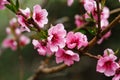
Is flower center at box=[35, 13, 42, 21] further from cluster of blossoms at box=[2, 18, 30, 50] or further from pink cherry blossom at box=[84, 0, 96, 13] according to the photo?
cluster of blossoms at box=[2, 18, 30, 50]

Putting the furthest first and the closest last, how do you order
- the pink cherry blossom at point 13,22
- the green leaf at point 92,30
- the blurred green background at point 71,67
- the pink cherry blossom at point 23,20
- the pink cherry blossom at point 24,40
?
the blurred green background at point 71,67, the pink cherry blossom at point 24,40, the pink cherry blossom at point 13,22, the green leaf at point 92,30, the pink cherry blossom at point 23,20

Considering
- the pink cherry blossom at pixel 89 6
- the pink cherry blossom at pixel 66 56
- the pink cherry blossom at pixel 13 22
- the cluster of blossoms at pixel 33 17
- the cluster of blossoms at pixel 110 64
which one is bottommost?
the cluster of blossoms at pixel 110 64

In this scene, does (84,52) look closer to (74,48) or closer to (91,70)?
(74,48)

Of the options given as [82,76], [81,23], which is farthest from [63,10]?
[81,23]

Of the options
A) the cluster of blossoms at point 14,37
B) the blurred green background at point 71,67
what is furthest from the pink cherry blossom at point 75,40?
the blurred green background at point 71,67

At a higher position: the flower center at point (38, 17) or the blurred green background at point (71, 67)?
A: the blurred green background at point (71, 67)

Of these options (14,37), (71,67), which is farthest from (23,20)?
(71,67)

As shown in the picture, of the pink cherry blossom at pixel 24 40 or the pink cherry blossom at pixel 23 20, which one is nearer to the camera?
the pink cherry blossom at pixel 23 20

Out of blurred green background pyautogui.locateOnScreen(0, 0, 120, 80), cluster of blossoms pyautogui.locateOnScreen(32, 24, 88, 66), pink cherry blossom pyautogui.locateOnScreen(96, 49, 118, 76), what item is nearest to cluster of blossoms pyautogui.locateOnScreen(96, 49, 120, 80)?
pink cherry blossom pyautogui.locateOnScreen(96, 49, 118, 76)

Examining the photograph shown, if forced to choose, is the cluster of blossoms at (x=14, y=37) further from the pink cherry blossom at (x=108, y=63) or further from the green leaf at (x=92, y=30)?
the pink cherry blossom at (x=108, y=63)

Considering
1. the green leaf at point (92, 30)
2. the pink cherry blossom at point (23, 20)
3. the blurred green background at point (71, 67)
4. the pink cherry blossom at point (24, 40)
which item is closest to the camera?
the pink cherry blossom at point (23, 20)
